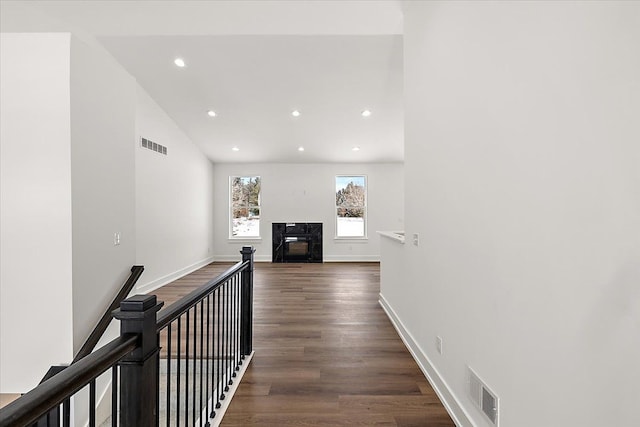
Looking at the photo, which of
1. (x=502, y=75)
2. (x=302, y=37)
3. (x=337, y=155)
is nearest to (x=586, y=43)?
(x=502, y=75)

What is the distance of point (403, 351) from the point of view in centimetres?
284

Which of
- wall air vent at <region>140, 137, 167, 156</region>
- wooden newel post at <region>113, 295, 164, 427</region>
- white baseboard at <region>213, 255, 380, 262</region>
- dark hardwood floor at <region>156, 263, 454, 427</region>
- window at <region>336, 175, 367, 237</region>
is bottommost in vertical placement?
dark hardwood floor at <region>156, 263, 454, 427</region>

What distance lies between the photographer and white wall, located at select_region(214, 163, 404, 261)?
831 cm

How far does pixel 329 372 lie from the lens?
248 cm

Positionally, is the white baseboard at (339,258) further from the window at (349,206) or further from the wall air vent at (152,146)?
the wall air vent at (152,146)

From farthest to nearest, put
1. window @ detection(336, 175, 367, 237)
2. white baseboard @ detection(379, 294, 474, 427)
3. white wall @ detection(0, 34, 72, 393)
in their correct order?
window @ detection(336, 175, 367, 237), white wall @ detection(0, 34, 72, 393), white baseboard @ detection(379, 294, 474, 427)

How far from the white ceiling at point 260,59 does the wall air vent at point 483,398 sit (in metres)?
3.55

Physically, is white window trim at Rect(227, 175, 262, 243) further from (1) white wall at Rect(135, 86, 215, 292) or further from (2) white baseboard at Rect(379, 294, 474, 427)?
(2) white baseboard at Rect(379, 294, 474, 427)

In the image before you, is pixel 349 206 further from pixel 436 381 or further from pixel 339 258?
pixel 436 381

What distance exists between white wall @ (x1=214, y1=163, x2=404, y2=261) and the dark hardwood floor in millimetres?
3737

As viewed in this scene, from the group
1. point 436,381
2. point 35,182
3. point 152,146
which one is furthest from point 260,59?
point 436,381

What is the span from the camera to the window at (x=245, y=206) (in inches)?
332

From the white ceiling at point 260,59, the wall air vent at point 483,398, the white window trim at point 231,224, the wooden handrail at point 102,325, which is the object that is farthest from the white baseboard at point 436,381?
the white window trim at point 231,224

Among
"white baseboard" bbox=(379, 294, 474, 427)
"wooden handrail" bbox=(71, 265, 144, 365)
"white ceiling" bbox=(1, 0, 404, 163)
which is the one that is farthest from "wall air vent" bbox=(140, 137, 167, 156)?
"white baseboard" bbox=(379, 294, 474, 427)
